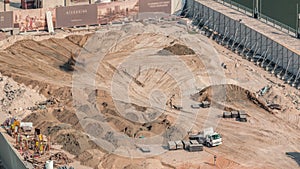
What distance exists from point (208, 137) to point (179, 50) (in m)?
14.9

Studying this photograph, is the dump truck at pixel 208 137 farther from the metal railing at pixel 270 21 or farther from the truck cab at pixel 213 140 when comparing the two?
the metal railing at pixel 270 21

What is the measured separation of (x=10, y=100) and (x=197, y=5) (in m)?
23.4

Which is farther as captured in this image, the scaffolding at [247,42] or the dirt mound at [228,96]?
the scaffolding at [247,42]

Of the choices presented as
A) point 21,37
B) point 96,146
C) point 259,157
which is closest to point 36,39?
point 21,37

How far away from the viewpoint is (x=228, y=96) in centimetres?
5569

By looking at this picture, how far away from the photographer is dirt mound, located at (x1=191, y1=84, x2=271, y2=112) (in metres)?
54.8

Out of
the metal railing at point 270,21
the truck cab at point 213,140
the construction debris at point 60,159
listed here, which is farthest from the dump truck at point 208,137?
the metal railing at point 270,21

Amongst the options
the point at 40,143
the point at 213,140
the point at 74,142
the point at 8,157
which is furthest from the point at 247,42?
the point at 8,157

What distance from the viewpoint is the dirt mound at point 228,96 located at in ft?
180

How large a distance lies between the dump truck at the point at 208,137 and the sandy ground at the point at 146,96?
443mm

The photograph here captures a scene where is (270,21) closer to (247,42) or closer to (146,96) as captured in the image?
(247,42)

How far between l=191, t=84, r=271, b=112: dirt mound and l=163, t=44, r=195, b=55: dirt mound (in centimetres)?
683

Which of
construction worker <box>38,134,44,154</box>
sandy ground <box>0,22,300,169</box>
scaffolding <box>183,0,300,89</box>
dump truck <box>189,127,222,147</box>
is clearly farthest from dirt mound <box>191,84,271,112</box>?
construction worker <box>38,134,44,154</box>

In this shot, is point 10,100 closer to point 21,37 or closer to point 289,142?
point 21,37
